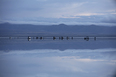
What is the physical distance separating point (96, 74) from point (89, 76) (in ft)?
1.10

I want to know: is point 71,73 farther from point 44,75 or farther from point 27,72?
point 27,72

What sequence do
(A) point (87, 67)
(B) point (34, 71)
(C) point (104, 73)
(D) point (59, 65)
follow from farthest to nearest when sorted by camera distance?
1. (D) point (59, 65)
2. (A) point (87, 67)
3. (B) point (34, 71)
4. (C) point (104, 73)

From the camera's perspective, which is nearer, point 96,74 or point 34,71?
point 96,74

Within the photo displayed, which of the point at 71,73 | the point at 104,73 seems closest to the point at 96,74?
the point at 104,73

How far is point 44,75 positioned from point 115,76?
1771mm

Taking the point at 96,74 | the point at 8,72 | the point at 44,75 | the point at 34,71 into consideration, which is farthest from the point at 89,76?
the point at 8,72

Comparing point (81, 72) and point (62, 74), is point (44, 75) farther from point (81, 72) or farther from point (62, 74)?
point (81, 72)

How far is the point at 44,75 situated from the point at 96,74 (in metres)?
1.22

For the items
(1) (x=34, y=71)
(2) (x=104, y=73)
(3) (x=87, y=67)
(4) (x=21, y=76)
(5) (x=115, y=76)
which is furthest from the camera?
(3) (x=87, y=67)

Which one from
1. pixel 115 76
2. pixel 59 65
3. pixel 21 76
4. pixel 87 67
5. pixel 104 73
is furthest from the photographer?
pixel 59 65

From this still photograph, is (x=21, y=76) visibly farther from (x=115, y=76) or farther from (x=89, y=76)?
(x=115, y=76)

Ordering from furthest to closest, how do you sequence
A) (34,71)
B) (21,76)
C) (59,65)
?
(59,65)
(34,71)
(21,76)

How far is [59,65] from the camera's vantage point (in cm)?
636

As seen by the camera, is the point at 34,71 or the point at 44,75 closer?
the point at 44,75
